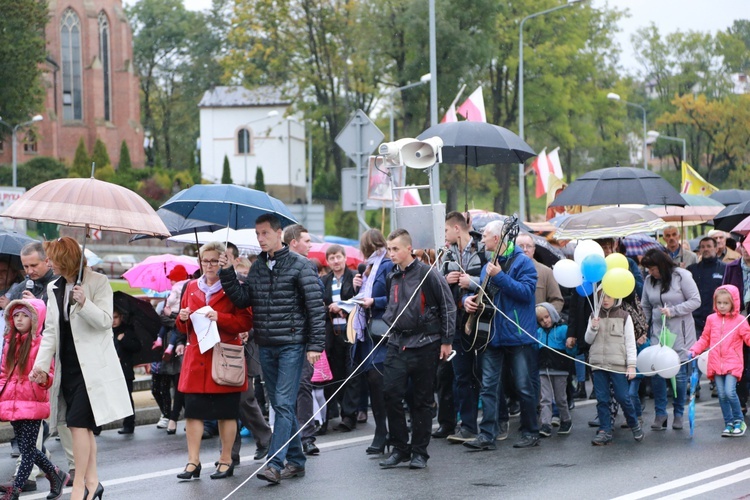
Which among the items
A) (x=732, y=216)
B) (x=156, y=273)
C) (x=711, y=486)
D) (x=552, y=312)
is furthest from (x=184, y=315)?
(x=732, y=216)

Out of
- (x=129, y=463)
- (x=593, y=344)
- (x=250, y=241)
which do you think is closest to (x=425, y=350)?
(x=593, y=344)

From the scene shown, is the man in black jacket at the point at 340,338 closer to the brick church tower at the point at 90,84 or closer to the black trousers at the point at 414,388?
the black trousers at the point at 414,388

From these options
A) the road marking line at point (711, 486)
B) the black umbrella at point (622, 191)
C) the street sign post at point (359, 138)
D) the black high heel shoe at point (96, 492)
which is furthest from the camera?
the street sign post at point (359, 138)

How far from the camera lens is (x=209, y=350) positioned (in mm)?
8477

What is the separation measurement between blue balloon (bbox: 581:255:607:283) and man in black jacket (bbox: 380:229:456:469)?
64.6 inches

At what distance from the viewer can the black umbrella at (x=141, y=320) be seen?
35.0ft

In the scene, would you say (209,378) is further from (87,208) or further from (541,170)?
(541,170)

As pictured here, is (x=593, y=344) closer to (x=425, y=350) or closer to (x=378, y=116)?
(x=425, y=350)

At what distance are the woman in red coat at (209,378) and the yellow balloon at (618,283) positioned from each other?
10.7 feet

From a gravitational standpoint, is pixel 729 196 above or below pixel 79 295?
above

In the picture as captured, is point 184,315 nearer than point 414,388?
Yes

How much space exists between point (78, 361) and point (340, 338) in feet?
14.1

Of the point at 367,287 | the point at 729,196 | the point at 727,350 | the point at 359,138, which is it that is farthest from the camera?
the point at 729,196

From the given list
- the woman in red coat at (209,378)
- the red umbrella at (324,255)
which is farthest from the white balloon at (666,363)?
the red umbrella at (324,255)
